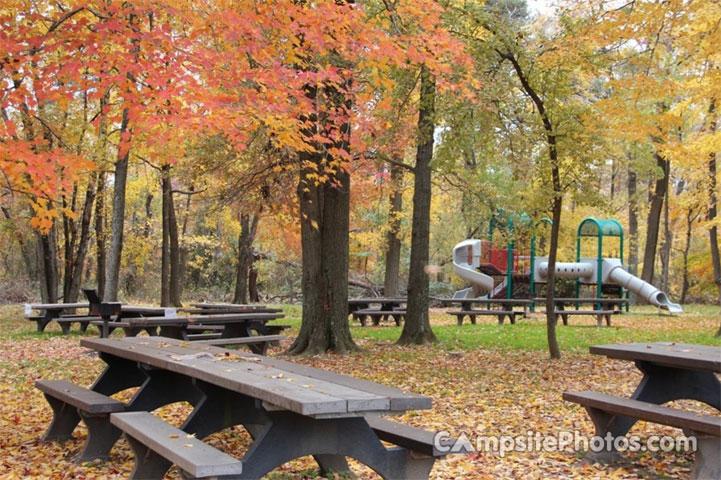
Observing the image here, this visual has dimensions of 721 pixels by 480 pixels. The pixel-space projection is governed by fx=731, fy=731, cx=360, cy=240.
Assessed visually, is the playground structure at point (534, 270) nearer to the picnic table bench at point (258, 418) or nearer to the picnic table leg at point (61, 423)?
the picnic table leg at point (61, 423)

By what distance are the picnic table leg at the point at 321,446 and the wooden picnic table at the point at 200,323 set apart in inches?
231

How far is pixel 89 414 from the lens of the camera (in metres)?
4.83

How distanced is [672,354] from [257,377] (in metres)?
2.75

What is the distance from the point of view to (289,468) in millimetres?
4750

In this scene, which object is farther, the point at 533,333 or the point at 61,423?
the point at 533,333

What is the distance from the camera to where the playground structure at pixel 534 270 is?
21484mm

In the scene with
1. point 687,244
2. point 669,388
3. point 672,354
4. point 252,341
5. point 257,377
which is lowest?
point 252,341

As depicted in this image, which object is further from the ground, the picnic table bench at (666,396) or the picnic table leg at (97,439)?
the picnic table bench at (666,396)

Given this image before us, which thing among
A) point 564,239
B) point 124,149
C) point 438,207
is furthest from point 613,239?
point 124,149

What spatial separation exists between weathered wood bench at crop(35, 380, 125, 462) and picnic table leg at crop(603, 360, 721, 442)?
3396 mm

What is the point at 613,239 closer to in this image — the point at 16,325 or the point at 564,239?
the point at 564,239

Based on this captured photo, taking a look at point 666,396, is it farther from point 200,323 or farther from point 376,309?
point 376,309

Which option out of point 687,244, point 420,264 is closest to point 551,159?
point 420,264

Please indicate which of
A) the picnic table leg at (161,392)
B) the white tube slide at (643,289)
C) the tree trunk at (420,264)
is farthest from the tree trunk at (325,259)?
the white tube slide at (643,289)
